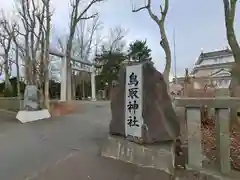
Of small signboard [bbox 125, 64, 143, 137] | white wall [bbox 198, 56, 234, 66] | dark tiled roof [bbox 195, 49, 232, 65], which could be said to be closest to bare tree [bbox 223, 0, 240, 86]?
small signboard [bbox 125, 64, 143, 137]

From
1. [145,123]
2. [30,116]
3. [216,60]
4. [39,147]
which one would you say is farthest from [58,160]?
[216,60]

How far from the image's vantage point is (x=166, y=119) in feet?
17.4

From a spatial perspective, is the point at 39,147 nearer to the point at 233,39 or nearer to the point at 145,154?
the point at 145,154

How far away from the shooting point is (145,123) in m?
5.18

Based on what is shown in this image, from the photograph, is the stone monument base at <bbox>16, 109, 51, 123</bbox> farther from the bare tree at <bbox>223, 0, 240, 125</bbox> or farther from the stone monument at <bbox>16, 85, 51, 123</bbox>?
the bare tree at <bbox>223, 0, 240, 125</bbox>

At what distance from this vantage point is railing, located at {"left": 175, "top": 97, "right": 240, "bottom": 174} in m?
4.42

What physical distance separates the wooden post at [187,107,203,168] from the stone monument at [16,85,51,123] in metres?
9.31

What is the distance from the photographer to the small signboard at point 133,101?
5.21 meters

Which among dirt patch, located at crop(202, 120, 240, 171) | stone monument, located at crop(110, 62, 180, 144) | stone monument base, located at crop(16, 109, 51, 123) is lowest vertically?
dirt patch, located at crop(202, 120, 240, 171)

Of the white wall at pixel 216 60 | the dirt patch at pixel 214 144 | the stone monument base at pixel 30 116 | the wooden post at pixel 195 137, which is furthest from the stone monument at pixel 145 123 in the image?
the white wall at pixel 216 60

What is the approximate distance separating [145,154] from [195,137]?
3.06 feet

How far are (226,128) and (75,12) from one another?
61.1ft

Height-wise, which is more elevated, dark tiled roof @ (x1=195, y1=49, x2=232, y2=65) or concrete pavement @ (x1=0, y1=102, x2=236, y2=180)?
dark tiled roof @ (x1=195, y1=49, x2=232, y2=65)

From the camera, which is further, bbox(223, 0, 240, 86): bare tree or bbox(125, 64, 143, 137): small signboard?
bbox(223, 0, 240, 86): bare tree
